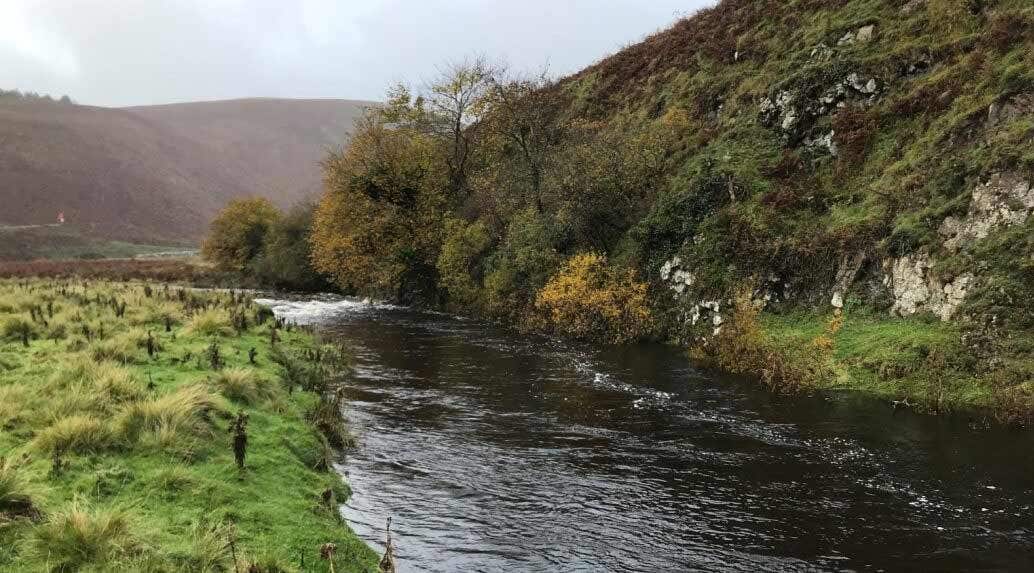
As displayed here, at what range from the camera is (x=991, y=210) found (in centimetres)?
1614

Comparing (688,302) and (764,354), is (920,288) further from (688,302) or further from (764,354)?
(688,302)

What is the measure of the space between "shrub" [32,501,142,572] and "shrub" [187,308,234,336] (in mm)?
11730

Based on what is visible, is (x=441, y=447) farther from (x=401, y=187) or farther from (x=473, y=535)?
(x=401, y=187)

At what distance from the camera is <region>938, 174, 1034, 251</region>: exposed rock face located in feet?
51.1

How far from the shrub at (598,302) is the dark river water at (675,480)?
6.48m

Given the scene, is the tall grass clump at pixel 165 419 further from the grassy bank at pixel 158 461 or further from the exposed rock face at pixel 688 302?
the exposed rock face at pixel 688 302

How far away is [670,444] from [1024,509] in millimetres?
5165

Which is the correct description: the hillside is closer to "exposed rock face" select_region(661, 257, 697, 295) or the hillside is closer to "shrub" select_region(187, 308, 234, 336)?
"exposed rock face" select_region(661, 257, 697, 295)

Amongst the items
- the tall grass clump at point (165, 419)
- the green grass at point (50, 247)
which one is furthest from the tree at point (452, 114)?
the green grass at point (50, 247)

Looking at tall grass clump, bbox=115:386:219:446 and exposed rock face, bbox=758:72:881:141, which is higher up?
exposed rock face, bbox=758:72:881:141

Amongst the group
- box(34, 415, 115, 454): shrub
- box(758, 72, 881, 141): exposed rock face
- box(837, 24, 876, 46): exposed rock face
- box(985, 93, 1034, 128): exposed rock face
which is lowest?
box(34, 415, 115, 454): shrub

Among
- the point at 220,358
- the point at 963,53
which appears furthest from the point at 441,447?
the point at 963,53

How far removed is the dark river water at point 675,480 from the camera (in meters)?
7.76

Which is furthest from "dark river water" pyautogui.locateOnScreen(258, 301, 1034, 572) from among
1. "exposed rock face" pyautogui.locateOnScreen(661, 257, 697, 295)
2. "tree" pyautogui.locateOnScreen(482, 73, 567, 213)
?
"tree" pyautogui.locateOnScreen(482, 73, 567, 213)
